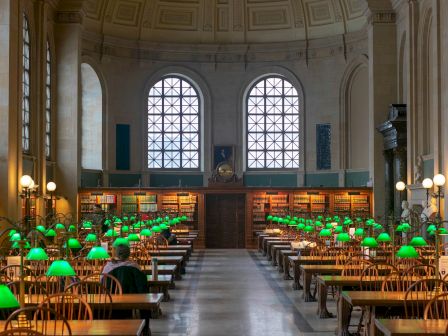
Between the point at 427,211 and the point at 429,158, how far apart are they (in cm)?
328

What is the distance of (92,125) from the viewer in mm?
35844

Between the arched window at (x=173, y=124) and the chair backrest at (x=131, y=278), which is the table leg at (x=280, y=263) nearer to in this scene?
the chair backrest at (x=131, y=278)

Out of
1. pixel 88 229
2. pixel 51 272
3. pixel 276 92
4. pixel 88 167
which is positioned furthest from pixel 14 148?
pixel 276 92

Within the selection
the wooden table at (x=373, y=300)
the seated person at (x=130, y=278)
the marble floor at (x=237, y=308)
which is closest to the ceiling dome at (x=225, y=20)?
the marble floor at (x=237, y=308)

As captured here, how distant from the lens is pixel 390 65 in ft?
97.7

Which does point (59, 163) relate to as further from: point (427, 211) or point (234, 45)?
point (427, 211)

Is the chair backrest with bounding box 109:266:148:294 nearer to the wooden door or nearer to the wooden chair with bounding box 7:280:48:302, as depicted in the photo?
the wooden chair with bounding box 7:280:48:302

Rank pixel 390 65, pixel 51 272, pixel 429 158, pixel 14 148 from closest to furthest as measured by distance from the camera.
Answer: pixel 51 272 < pixel 14 148 < pixel 429 158 < pixel 390 65

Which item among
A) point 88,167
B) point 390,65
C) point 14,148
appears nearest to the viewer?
point 14,148

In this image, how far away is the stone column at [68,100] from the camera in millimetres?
30047

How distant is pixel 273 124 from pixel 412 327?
31.1m

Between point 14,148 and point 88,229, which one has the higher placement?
point 14,148

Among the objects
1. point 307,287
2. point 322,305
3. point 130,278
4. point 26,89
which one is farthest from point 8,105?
point 130,278

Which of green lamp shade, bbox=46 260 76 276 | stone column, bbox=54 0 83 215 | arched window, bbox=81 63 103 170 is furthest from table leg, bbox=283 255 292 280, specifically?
arched window, bbox=81 63 103 170
